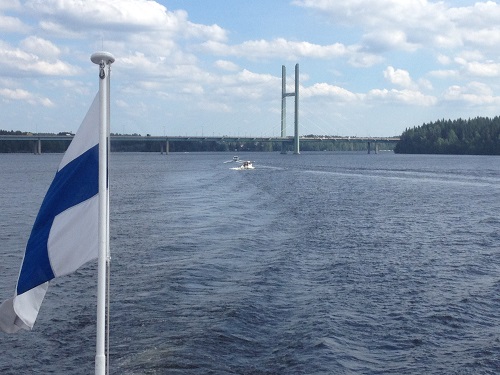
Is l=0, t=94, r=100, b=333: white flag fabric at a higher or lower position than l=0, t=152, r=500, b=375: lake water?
higher

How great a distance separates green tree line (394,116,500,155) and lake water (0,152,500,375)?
119911 mm

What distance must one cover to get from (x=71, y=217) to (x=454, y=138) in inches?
6277

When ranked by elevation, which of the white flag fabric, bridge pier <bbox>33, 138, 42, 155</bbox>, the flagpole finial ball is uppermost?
the flagpole finial ball

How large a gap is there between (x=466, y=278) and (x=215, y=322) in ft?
25.1

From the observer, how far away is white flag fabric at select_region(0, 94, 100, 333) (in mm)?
5469

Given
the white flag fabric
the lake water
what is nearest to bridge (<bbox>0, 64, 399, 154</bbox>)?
the lake water

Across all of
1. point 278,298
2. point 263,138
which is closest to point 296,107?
point 263,138

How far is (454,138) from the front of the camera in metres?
157

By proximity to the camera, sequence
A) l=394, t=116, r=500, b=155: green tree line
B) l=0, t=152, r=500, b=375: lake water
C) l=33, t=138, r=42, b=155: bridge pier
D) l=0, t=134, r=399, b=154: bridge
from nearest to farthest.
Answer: l=0, t=152, r=500, b=375: lake water < l=0, t=134, r=399, b=154: bridge < l=394, t=116, r=500, b=155: green tree line < l=33, t=138, r=42, b=155: bridge pier

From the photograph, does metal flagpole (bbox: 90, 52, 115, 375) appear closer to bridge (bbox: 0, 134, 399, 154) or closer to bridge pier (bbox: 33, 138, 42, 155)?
bridge (bbox: 0, 134, 399, 154)

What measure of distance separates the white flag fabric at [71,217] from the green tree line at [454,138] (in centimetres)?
14390

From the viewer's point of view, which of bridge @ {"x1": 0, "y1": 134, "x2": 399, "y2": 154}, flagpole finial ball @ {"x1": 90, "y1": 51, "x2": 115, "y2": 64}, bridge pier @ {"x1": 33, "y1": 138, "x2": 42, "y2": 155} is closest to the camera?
flagpole finial ball @ {"x1": 90, "y1": 51, "x2": 115, "y2": 64}

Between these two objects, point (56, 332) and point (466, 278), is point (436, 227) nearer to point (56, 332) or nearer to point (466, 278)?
point (466, 278)

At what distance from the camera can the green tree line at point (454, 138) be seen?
14400 centimetres
